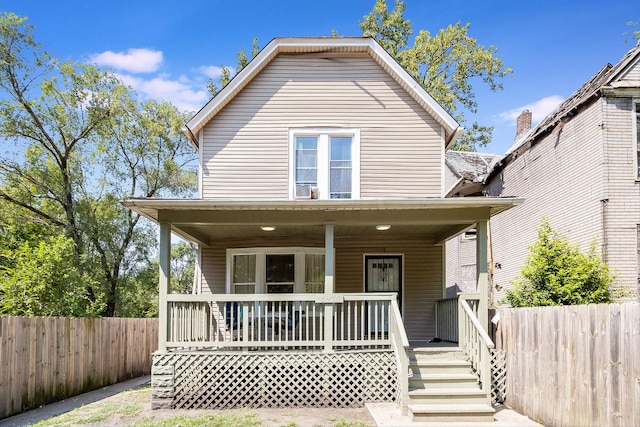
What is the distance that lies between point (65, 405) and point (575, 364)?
8399 millimetres

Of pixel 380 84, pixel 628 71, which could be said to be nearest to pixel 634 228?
pixel 628 71

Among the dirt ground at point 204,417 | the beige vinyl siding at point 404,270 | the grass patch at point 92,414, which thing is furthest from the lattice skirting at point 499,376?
the grass patch at point 92,414

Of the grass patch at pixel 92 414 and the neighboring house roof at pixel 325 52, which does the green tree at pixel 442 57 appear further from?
the grass patch at pixel 92 414

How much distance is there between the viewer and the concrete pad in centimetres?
710

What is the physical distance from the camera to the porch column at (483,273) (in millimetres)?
8828

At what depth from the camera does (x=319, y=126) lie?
37.6 feet

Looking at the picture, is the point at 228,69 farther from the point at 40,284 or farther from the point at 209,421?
the point at 209,421

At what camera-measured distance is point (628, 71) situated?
11.4 meters

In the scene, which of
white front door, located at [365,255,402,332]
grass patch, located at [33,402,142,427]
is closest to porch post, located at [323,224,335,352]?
white front door, located at [365,255,402,332]

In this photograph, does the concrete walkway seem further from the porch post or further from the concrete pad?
the concrete pad

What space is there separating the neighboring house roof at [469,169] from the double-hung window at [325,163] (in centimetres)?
704

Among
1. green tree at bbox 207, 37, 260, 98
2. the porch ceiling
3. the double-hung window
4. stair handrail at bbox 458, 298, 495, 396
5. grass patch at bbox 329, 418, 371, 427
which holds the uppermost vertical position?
green tree at bbox 207, 37, 260, 98

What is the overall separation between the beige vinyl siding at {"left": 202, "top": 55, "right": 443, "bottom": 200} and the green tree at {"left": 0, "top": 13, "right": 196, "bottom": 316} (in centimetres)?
987

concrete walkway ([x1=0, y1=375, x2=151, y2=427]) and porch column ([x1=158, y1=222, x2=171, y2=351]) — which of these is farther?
porch column ([x1=158, y1=222, x2=171, y2=351])
